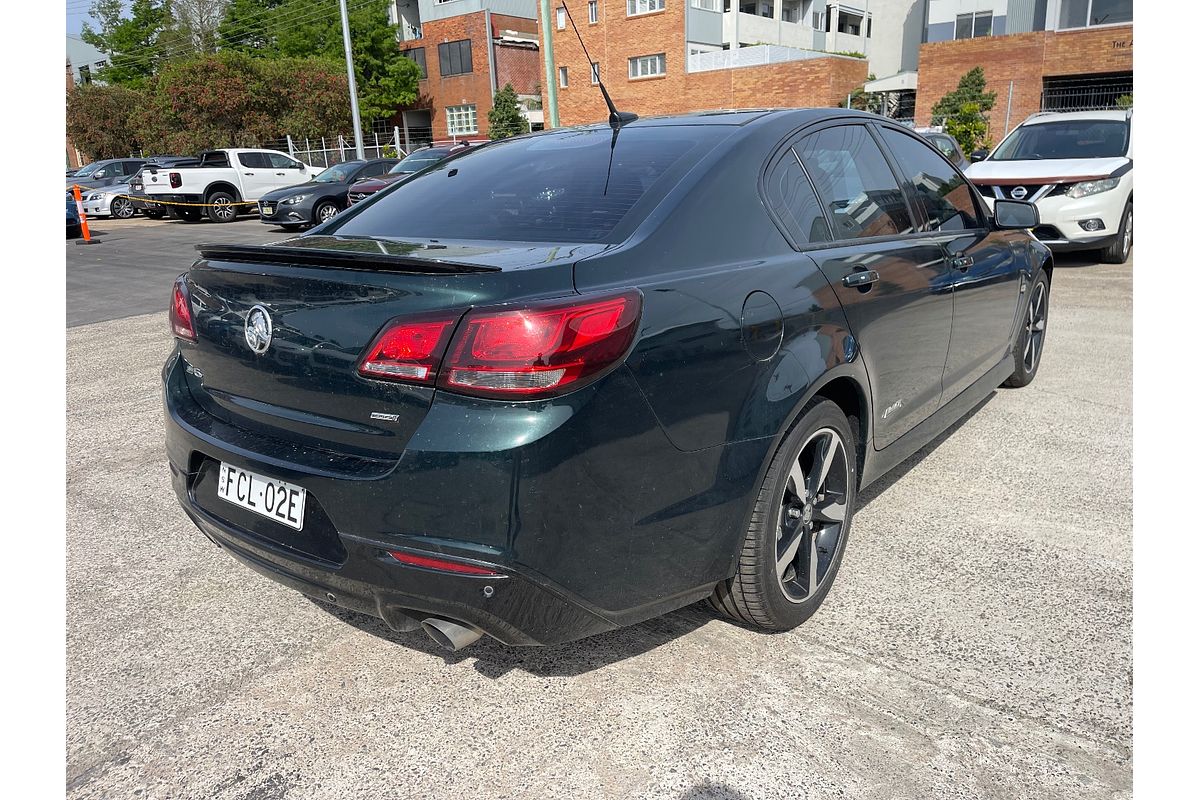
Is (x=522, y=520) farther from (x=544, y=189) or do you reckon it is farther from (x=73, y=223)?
(x=73, y=223)

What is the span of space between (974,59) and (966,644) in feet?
123

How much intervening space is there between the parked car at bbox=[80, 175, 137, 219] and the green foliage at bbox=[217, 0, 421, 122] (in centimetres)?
2270

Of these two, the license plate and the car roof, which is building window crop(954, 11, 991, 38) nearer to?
the car roof

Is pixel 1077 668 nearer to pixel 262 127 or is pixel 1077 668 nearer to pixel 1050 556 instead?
pixel 1050 556

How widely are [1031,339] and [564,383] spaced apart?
439 cm

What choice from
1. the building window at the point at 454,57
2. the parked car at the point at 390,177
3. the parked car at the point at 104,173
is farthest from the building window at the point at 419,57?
the parked car at the point at 390,177

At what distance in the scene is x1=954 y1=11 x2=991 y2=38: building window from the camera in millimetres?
38562

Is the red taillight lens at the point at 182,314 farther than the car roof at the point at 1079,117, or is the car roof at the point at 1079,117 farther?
the car roof at the point at 1079,117

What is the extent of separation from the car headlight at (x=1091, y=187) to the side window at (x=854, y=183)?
7.26 meters

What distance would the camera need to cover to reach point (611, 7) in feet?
140

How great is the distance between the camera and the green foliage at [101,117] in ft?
147

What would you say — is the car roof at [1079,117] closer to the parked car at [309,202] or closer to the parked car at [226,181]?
the parked car at [309,202]
